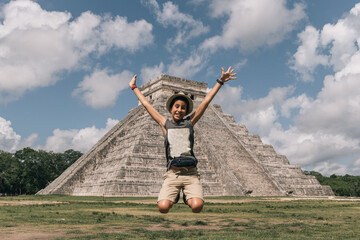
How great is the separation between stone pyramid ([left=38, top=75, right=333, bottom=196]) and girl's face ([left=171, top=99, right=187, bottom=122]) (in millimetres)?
22592

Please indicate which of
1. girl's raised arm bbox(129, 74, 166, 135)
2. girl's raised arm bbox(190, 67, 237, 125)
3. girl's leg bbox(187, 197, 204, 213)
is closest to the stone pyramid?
girl's raised arm bbox(129, 74, 166, 135)

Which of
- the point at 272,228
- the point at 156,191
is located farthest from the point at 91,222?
the point at 156,191

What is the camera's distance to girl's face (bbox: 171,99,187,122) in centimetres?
486

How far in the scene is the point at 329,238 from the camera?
9.36 m

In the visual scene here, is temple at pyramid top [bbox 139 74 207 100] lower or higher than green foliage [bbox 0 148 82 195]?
higher

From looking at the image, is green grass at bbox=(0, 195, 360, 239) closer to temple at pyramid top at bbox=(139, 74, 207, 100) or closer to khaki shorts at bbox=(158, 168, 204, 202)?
khaki shorts at bbox=(158, 168, 204, 202)

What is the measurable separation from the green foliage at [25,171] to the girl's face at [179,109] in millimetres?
51235

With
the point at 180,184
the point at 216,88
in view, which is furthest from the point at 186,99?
the point at 180,184

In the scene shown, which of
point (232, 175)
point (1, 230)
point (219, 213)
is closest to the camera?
point (1, 230)

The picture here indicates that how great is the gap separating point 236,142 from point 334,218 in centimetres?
2171

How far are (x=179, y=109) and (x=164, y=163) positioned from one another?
82.5ft

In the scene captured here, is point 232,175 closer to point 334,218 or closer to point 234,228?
point 334,218

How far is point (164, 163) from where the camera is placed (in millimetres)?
29688

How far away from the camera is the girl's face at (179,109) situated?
4863mm
